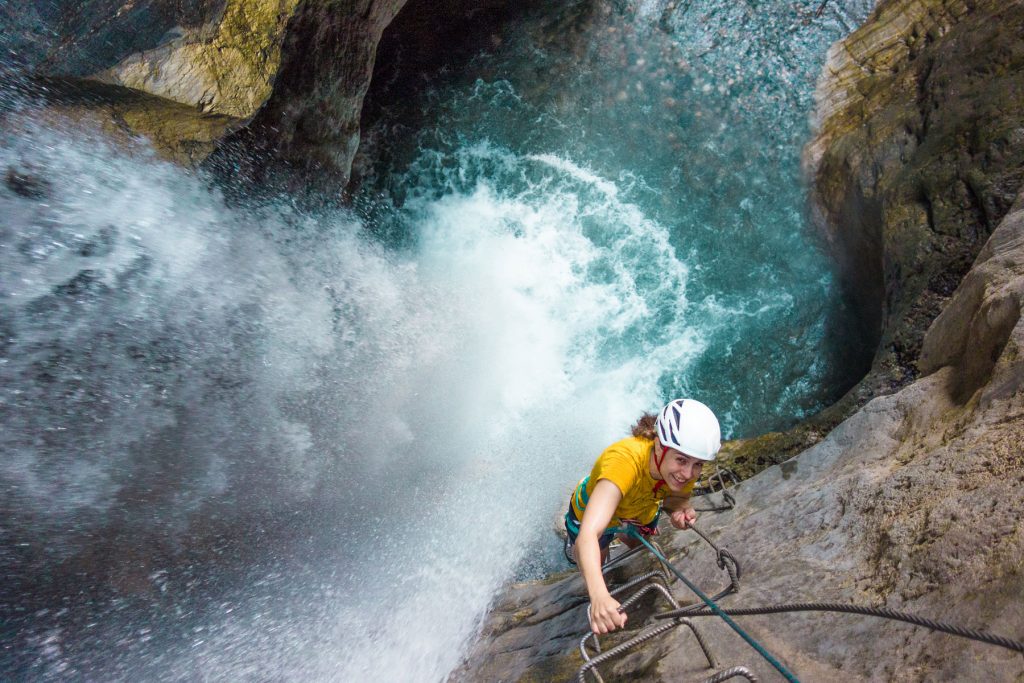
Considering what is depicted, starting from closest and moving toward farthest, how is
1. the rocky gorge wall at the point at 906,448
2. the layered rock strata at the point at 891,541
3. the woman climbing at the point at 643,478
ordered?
the layered rock strata at the point at 891,541 < the rocky gorge wall at the point at 906,448 < the woman climbing at the point at 643,478

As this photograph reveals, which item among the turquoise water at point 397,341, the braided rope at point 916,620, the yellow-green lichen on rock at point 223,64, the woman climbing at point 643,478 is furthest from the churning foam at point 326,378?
the braided rope at point 916,620

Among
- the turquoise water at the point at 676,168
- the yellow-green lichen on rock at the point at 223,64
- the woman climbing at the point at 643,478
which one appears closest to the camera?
the woman climbing at the point at 643,478

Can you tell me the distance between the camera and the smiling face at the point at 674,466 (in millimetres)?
2605

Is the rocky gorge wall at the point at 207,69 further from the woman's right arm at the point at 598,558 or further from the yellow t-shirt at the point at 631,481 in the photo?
the woman's right arm at the point at 598,558

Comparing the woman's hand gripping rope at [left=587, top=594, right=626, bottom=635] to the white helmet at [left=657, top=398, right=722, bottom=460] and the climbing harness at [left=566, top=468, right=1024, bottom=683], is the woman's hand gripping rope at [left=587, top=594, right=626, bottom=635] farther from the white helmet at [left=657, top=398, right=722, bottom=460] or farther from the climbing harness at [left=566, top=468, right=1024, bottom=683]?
the white helmet at [left=657, top=398, right=722, bottom=460]

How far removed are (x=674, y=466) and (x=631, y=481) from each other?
0.69 ft

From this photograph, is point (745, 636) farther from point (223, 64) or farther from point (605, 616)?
point (223, 64)

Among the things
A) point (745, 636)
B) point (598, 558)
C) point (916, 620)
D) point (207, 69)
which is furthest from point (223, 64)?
point (916, 620)

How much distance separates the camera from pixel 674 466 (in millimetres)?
2619

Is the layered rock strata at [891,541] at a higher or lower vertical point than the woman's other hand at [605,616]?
lower

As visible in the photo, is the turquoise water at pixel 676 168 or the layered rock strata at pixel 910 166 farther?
the turquoise water at pixel 676 168

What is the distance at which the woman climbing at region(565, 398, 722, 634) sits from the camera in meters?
2.16

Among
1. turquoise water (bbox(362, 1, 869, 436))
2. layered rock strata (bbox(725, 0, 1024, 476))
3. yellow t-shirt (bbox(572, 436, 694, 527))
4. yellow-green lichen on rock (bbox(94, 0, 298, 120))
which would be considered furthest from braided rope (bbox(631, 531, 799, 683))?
yellow-green lichen on rock (bbox(94, 0, 298, 120))

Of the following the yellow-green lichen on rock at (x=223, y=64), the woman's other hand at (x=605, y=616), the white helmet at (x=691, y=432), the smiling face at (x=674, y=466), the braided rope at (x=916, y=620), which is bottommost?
the braided rope at (x=916, y=620)
